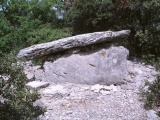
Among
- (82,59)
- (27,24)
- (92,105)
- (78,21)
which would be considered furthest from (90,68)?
(27,24)

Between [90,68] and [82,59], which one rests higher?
[82,59]

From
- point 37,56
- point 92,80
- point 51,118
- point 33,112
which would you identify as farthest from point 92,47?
point 33,112

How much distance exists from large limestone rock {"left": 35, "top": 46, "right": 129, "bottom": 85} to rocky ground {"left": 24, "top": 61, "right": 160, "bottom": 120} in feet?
0.95

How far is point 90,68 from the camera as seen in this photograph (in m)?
8.75

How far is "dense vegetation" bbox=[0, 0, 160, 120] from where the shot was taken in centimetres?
1137

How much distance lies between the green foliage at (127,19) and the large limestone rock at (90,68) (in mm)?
2747

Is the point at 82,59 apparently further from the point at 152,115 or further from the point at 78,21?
the point at 78,21

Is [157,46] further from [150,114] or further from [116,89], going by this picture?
[150,114]

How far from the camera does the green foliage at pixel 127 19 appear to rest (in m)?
11.2

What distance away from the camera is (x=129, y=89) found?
327 inches

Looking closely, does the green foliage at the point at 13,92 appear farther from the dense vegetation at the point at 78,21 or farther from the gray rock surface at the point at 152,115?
the dense vegetation at the point at 78,21

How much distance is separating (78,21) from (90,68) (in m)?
4.31

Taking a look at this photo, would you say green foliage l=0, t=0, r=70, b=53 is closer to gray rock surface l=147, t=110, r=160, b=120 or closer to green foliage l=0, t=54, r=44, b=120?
gray rock surface l=147, t=110, r=160, b=120

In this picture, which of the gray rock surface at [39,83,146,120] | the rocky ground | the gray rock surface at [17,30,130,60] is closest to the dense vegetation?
the gray rock surface at [17,30,130,60]
